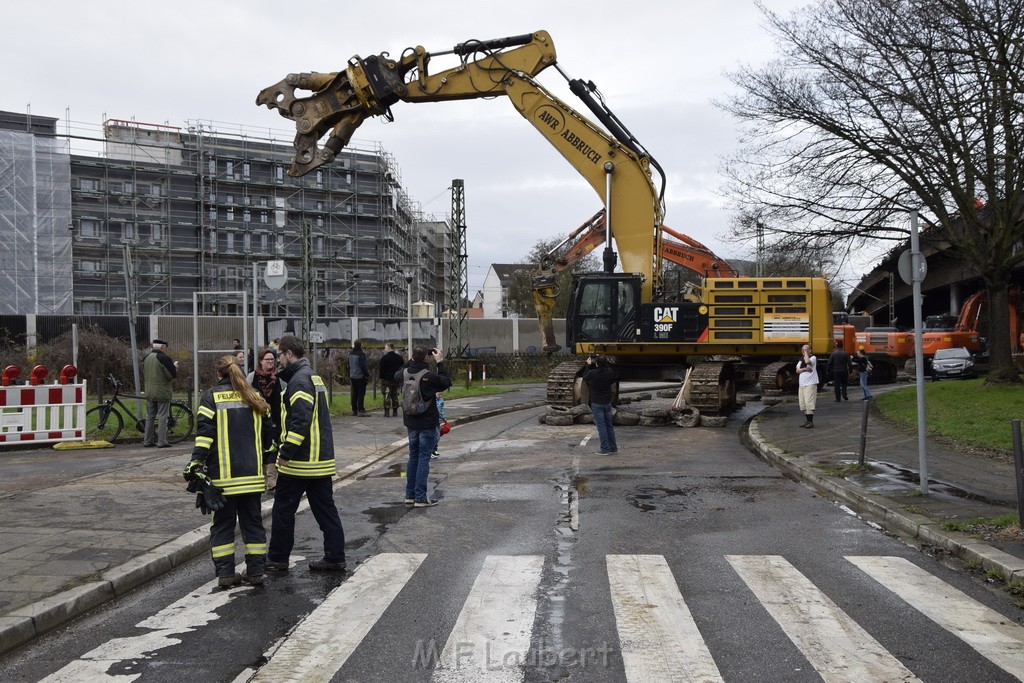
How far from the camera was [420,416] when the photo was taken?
10.3 m

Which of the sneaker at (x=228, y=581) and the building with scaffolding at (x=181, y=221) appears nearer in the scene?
the sneaker at (x=228, y=581)

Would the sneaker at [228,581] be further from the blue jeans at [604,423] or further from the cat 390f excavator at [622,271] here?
the cat 390f excavator at [622,271]

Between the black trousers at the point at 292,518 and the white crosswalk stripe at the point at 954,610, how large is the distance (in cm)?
416

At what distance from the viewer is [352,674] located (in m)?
4.96

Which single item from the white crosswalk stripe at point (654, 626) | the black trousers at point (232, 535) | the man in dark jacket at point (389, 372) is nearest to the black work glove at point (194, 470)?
the black trousers at point (232, 535)

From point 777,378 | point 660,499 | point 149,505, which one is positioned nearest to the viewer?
point 149,505

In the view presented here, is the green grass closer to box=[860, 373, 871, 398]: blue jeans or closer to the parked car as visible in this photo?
box=[860, 373, 871, 398]: blue jeans

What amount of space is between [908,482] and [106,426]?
42.3 ft

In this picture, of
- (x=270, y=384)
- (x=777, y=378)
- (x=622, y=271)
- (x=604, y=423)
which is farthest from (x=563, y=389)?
(x=270, y=384)

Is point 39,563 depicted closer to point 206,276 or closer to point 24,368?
point 24,368

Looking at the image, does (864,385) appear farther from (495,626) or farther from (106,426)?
(495,626)

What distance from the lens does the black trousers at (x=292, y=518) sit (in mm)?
7414

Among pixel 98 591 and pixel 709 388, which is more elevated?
pixel 709 388

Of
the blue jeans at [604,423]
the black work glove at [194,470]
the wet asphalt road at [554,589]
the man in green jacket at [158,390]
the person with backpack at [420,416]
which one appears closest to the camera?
the wet asphalt road at [554,589]
